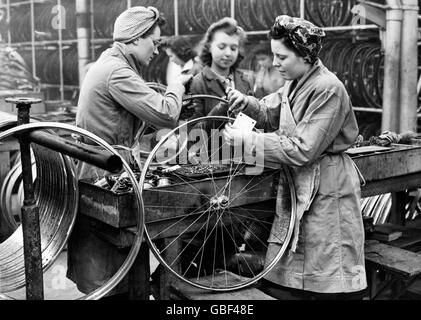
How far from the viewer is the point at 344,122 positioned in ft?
9.73

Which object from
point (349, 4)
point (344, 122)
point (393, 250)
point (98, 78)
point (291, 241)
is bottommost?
point (393, 250)

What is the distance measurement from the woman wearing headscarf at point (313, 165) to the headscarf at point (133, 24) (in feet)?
2.16

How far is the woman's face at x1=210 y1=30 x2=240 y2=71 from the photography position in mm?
4324

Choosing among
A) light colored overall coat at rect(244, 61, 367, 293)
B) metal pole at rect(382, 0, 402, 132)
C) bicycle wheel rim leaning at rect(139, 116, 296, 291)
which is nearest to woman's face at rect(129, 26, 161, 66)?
bicycle wheel rim leaning at rect(139, 116, 296, 291)

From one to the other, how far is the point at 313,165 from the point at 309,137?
9.3 inches

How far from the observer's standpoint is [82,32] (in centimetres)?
1080

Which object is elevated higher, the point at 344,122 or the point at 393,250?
the point at 344,122

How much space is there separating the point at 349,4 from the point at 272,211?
14.7 ft

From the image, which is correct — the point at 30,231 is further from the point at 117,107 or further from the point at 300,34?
the point at 300,34

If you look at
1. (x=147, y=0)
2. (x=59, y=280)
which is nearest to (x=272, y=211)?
(x=59, y=280)

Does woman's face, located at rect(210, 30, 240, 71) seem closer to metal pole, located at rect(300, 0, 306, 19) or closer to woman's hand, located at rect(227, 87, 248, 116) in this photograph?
woman's hand, located at rect(227, 87, 248, 116)

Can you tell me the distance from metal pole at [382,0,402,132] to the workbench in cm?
173

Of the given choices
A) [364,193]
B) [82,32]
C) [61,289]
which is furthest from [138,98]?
[82,32]
